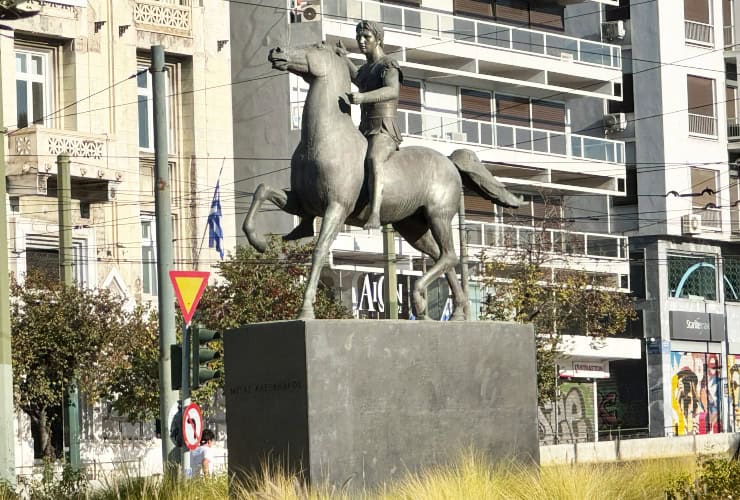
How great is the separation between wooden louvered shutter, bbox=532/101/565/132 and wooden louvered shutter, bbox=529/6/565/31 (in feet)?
9.49

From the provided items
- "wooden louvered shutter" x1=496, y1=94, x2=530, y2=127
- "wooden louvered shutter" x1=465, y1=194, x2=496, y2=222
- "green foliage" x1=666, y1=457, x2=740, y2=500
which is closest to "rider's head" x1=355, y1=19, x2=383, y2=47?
"green foliage" x1=666, y1=457, x2=740, y2=500

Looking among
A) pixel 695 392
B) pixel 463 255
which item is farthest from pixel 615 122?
pixel 463 255

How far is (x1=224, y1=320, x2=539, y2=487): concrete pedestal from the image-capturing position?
656 inches

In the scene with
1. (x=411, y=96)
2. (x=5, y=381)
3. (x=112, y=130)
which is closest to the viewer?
(x=5, y=381)

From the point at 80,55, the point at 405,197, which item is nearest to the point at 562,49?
the point at 80,55

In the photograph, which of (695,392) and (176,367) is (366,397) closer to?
(176,367)

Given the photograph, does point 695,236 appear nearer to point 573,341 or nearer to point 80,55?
point 573,341

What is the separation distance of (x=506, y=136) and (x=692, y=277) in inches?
406

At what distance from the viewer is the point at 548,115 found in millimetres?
62188

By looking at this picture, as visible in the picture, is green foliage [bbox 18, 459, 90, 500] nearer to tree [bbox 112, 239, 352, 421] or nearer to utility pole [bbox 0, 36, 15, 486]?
utility pole [bbox 0, 36, 15, 486]

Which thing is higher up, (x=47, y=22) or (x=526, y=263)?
(x=47, y=22)

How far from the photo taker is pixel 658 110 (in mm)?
64312

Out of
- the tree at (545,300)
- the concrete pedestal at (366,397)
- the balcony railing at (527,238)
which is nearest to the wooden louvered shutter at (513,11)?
the balcony railing at (527,238)

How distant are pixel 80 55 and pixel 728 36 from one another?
30225 mm
